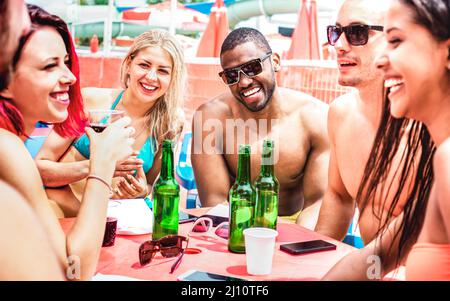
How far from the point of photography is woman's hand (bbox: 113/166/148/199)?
216cm

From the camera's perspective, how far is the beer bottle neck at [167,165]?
1.63 metres

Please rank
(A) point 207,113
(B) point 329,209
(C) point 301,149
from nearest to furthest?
(B) point 329,209 < (C) point 301,149 < (A) point 207,113

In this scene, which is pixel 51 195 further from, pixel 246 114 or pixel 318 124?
pixel 318 124

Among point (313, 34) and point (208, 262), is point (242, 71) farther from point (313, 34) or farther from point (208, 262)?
point (313, 34)

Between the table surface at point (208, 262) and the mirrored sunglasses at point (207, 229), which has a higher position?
the mirrored sunglasses at point (207, 229)

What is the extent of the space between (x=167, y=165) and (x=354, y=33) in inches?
36.8

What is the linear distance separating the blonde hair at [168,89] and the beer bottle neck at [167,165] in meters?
0.83

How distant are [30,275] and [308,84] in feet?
14.2

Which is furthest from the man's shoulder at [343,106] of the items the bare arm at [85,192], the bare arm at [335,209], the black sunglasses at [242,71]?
the bare arm at [85,192]

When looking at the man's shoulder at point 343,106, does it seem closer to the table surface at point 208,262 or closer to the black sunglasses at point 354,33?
the black sunglasses at point 354,33

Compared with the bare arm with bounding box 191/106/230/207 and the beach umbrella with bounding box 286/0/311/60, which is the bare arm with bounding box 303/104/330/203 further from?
the beach umbrella with bounding box 286/0/311/60
